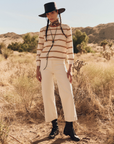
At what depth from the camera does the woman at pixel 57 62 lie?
218 centimetres

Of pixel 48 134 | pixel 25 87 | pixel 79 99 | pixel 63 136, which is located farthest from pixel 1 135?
pixel 79 99

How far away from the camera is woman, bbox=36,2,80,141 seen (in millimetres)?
2176

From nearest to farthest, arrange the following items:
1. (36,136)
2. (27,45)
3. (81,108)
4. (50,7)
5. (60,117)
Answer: (50,7)
(36,136)
(60,117)
(81,108)
(27,45)

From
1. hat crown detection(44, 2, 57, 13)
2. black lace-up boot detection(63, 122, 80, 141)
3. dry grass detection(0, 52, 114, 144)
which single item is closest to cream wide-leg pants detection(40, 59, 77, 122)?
black lace-up boot detection(63, 122, 80, 141)

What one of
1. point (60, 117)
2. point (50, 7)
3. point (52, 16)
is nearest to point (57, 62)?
point (52, 16)

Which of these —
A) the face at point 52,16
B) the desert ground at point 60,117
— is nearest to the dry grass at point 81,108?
the desert ground at point 60,117

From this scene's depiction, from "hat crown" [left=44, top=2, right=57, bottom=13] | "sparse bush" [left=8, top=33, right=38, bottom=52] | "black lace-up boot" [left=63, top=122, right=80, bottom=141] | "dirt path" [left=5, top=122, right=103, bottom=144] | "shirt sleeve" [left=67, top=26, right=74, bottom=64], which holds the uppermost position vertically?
"sparse bush" [left=8, top=33, right=38, bottom=52]

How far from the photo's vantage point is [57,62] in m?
2.19

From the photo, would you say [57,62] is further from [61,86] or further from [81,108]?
[81,108]

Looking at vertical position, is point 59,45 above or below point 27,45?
below

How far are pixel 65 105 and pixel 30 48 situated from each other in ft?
89.1

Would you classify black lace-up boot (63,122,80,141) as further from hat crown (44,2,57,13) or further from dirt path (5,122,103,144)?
hat crown (44,2,57,13)

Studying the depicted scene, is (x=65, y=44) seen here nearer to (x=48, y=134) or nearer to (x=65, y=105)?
(x=65, y=105)

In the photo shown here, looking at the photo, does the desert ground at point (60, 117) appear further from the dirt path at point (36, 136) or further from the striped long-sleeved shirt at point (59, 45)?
the striped long-sleeved shirt at point (59, 45)
